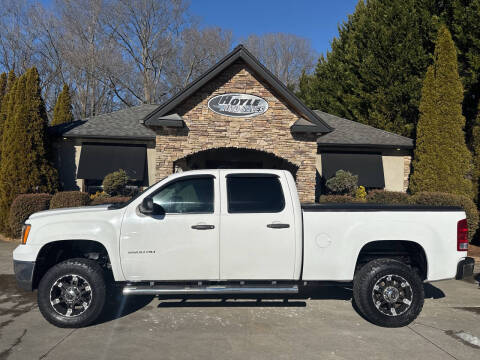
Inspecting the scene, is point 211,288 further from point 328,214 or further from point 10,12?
point 10,12

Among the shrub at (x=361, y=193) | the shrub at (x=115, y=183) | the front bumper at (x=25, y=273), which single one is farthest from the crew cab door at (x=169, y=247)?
the shrub at (x=361, y=193)

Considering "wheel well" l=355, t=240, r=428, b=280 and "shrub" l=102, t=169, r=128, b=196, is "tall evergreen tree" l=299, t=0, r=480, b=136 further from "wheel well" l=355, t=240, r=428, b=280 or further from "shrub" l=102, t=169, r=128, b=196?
"shrub" l=102, t=169, r=128, b=196

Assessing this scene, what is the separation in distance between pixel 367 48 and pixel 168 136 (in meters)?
13.4

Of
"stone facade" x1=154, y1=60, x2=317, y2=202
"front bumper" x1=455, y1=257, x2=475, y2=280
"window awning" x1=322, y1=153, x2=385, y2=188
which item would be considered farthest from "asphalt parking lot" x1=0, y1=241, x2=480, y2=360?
"window awning" x1=322, y1=153, x2=385, y2=188

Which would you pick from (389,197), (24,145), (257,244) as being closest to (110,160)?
(24,145)

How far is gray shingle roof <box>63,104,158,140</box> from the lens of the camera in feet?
44.5

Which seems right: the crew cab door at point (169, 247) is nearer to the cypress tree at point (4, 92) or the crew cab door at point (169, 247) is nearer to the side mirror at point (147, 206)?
the side mirror at point (147, 206)

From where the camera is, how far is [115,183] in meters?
12.1

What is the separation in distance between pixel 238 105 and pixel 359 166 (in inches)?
236

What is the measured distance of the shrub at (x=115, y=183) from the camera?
1216 cm

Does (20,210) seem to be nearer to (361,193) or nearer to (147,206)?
(147,206)

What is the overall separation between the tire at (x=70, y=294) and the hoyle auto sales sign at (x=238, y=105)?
7842 millimetres

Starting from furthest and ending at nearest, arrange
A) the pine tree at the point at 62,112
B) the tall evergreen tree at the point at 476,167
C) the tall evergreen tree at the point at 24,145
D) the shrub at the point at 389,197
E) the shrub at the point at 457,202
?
the pine tree at the point at 62,112 < the shrub at the point at 389,197 < the tall evergreen tree at the point at 476,167 < the tall evergreen tree at the point at 24,145 < the shrub at the point at 457,202

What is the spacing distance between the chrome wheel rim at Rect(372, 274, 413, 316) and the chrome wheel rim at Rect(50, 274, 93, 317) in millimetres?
3740
